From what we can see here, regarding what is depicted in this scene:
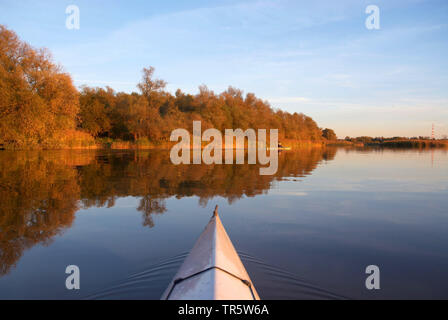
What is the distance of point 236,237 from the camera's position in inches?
243

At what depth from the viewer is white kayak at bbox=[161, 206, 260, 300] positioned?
2.64 m

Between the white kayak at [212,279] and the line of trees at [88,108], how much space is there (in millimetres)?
33121

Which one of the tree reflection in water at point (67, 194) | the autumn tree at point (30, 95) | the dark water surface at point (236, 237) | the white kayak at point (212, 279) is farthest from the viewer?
the autumn tree at point (30, 95)

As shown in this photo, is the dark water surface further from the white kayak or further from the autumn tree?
the autumn tree

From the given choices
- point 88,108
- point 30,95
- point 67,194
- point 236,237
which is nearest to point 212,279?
point 236,237

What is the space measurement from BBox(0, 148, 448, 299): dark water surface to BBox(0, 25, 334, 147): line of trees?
2295 centimetres

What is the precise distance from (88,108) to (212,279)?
181 ft

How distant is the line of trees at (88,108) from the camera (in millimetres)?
29844

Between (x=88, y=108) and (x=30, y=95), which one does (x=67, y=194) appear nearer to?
(x=30, y=95)

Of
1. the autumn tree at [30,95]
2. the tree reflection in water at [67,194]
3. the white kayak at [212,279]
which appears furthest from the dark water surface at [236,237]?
the autumn tree at [30,95]

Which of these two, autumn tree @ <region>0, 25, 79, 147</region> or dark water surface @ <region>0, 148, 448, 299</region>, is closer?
dark water surface @ <region>0, 148, 448, 299</region>

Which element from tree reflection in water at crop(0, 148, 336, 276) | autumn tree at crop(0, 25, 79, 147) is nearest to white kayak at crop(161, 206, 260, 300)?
tree reflection in water at crop(0, 148, 336, 276)

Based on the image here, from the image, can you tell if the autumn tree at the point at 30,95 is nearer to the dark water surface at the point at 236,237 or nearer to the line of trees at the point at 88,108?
the line of trees at the point at 88,108
